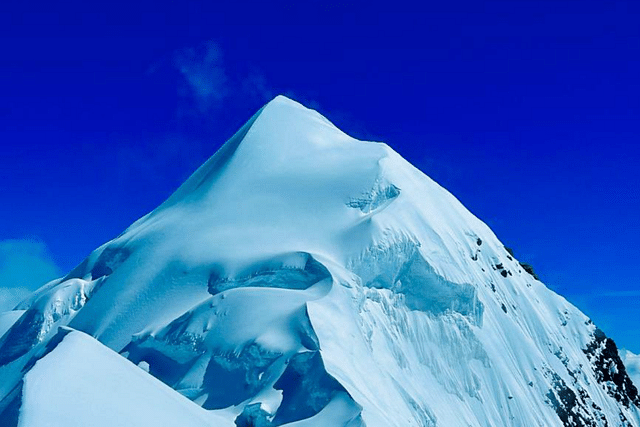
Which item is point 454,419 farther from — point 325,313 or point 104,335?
point 104,335

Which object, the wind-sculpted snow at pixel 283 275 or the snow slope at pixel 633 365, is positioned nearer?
the wind-sculpted snow at pixel 283 275

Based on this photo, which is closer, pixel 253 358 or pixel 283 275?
pixel 253 358

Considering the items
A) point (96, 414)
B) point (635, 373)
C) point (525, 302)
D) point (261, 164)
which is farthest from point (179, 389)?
point (635, 373)

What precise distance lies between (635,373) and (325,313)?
7232cm

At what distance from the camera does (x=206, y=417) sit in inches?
1110

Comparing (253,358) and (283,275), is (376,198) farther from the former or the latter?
(253,358)

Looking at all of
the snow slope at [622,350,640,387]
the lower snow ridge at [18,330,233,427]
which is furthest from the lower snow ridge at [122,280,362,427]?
the snow slope at [622,350,640,387]

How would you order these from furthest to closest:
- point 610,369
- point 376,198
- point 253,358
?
point 610,369
point 376,198
point 253,358

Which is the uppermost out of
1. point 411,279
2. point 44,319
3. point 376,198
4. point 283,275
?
point 376,198

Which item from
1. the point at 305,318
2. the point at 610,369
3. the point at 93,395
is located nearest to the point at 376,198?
the point at 305,318

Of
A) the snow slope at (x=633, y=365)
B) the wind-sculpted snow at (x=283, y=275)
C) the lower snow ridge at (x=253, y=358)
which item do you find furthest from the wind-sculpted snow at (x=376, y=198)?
the snow slope at (x=633, y=365)

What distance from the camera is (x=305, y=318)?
34.6m

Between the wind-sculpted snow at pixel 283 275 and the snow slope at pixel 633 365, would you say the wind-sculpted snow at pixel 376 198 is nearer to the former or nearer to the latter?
the wind-sculpted snow at pixel 283 275

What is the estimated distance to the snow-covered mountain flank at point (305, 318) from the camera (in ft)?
97.3
